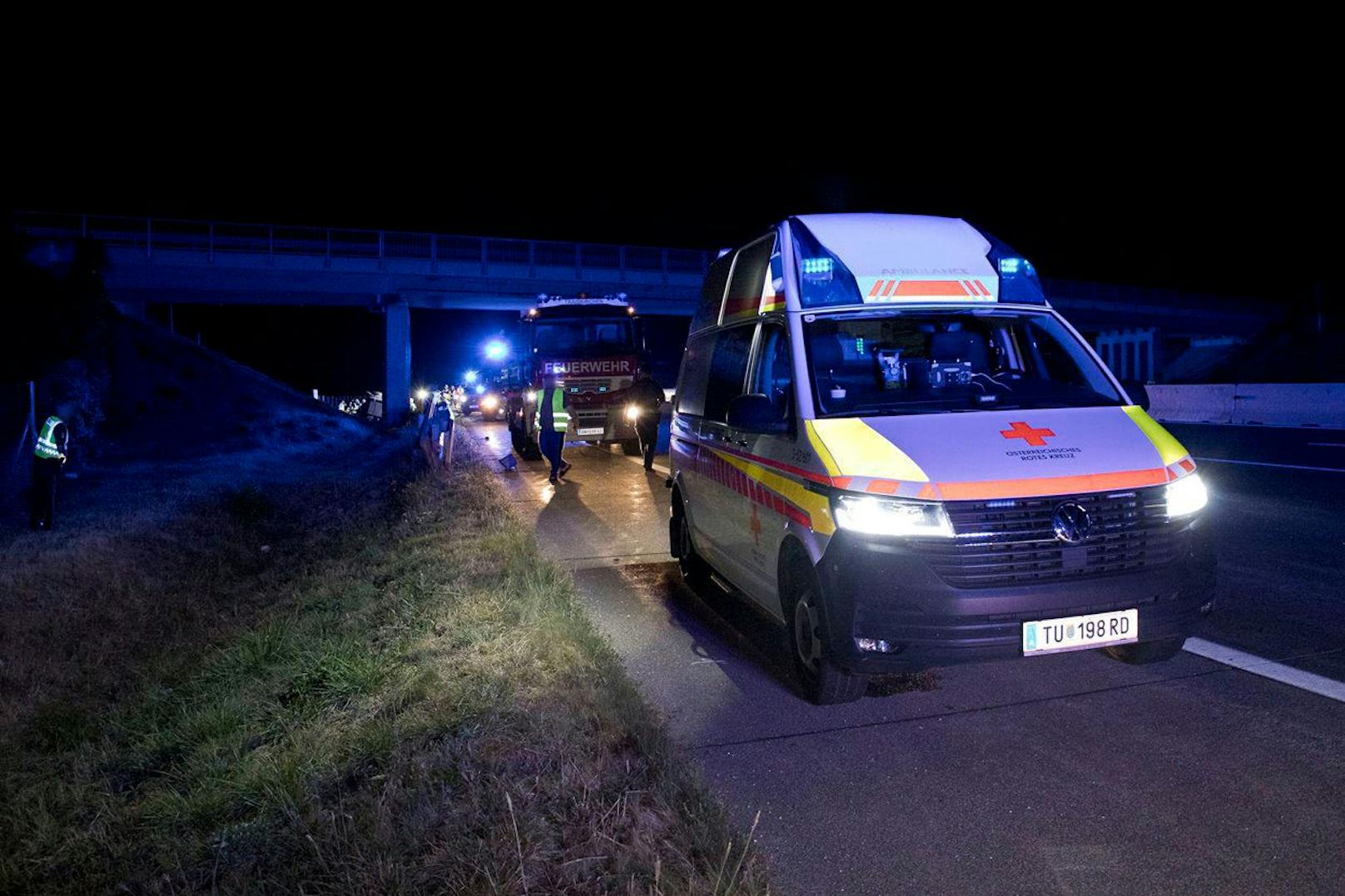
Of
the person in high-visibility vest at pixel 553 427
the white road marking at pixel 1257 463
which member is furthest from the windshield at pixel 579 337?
the white road marking at pixel 1257 463

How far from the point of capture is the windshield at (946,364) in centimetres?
524

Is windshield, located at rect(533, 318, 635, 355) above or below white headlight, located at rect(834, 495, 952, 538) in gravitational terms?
above

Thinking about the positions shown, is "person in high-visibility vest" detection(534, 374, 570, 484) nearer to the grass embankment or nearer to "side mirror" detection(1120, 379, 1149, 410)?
the grass embankment

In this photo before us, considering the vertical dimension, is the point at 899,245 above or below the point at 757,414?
above

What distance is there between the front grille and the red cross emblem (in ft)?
1.28

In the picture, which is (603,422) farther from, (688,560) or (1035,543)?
(1035,543)

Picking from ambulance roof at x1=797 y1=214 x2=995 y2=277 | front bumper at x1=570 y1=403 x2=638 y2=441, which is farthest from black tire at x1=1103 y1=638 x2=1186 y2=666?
front bumper at x1=570 y1=403 x2=638 y2=441

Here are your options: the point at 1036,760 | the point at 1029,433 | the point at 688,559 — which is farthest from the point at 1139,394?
the point at 688,559

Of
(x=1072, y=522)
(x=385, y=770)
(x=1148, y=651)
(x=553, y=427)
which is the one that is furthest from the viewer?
(x=553, y=427)

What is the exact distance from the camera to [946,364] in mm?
5996

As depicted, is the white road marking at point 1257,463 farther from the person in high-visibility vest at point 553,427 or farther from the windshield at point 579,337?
the windshield at point 579,337

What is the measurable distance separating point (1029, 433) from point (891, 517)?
928 millimetres

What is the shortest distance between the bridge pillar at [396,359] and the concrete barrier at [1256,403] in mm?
26786

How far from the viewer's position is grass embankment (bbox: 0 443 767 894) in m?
3.21
